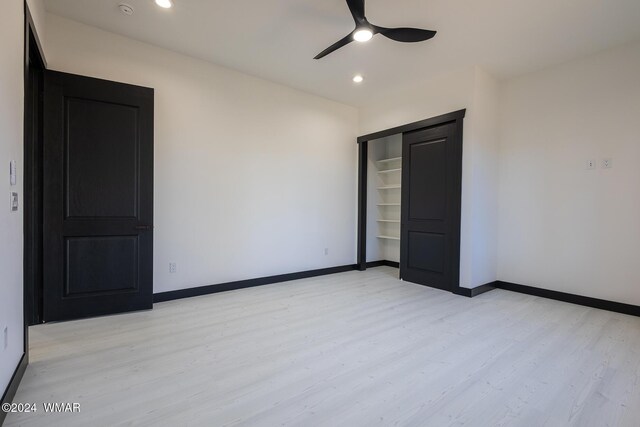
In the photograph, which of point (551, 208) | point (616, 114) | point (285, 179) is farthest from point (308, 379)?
point (616, 114)

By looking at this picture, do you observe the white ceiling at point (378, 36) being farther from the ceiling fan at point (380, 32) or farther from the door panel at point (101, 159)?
the door panel at point (101, 159)

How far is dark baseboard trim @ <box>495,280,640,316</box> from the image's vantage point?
10.7 feet

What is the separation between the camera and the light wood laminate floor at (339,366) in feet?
5.42

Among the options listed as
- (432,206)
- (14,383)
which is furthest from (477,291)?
(14,383)

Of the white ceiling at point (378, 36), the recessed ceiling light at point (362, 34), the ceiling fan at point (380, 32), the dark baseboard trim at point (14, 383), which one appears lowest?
the dark baseboard trim at point (14, 383)

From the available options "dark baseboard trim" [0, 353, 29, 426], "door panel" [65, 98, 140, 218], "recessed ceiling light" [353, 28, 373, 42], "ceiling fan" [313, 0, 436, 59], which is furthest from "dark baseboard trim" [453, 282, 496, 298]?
"dark baseboard trim" [0, 353, 29, 426]

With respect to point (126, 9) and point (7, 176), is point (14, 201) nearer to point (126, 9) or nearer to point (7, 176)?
point (7, 176)

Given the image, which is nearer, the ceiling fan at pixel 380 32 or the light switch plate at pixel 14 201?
the light switch plate at pixel 14 201

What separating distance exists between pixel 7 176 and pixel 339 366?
7.57 feet

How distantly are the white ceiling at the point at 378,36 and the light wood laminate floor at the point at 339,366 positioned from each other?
293 centimetres

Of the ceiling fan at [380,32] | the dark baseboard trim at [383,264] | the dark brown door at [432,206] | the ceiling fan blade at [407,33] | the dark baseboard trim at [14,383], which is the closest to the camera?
the dark baseboard trim at [14,383]

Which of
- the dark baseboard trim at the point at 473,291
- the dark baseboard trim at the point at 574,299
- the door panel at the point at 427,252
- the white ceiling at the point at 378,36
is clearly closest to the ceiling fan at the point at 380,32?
the white ceiling at the point at 378,36

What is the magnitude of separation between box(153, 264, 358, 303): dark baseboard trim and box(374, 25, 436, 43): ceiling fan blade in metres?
3.34

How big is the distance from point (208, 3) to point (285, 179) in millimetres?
2355
